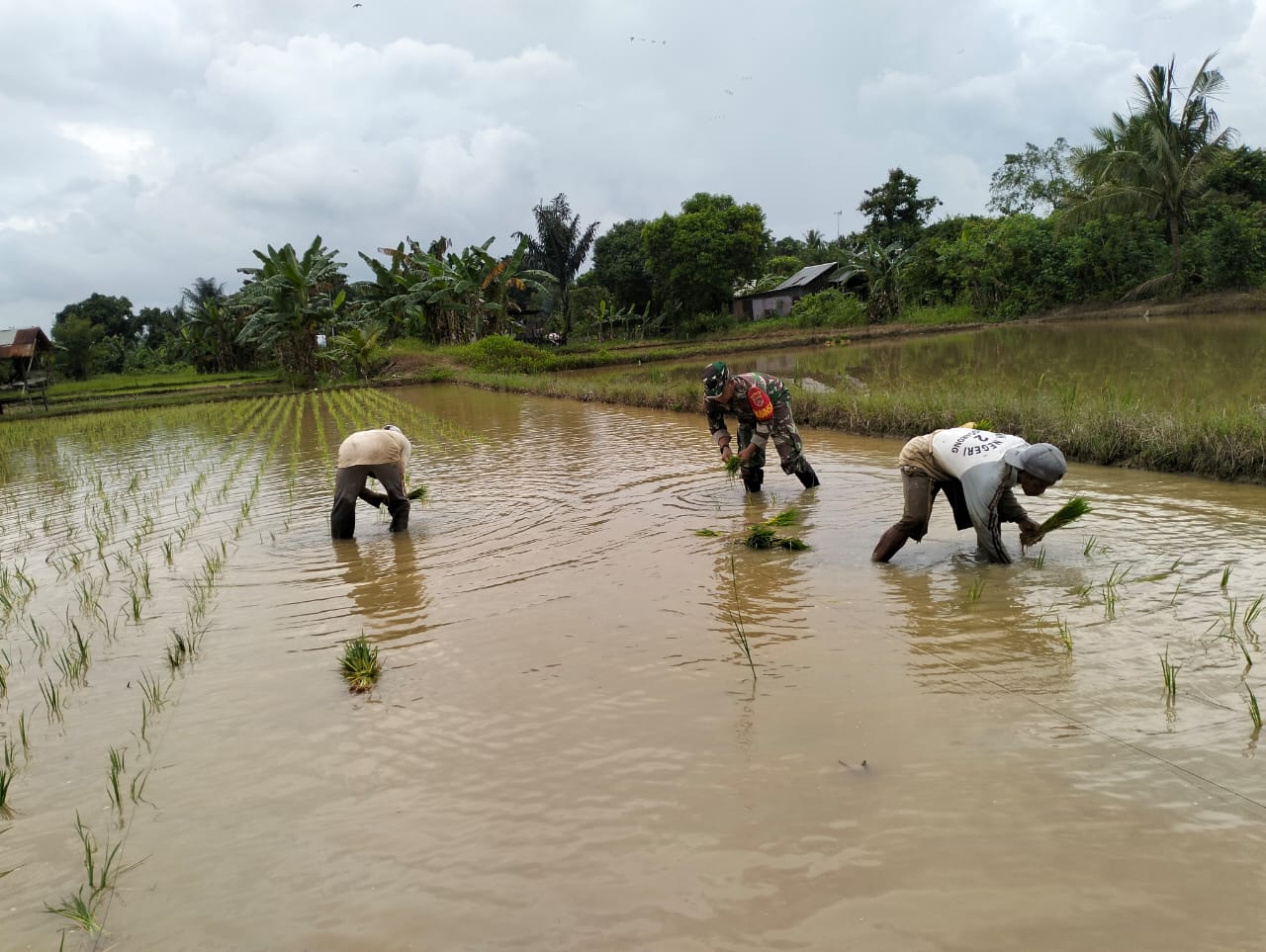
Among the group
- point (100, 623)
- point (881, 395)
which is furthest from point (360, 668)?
point (881, 395)

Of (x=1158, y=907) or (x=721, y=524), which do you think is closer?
(x=1158, y=907)

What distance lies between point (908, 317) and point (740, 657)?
32.0 m

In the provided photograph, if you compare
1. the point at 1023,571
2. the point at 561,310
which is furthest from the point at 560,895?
the point at 561,310

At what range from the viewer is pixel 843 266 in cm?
3969

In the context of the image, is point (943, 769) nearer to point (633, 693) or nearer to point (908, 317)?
A: point (633, 693)

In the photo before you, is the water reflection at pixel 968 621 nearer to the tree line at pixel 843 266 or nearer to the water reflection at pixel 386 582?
the water reflection at pixel 386 582

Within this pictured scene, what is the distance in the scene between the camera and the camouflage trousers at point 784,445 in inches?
275

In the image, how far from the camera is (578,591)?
15.8 ft

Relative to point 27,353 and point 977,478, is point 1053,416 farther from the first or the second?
point 27,353

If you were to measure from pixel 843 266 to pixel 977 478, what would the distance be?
37436mm

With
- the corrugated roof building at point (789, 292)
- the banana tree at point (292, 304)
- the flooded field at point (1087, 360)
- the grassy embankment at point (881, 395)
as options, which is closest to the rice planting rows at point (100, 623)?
the grassy embankment at point (881, 395)

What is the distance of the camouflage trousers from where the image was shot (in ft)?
22.9

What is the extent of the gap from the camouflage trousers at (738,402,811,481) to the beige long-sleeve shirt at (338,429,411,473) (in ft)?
9.23

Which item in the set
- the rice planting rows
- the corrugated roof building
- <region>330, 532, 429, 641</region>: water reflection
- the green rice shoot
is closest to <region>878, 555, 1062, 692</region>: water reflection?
the green rice shoot
